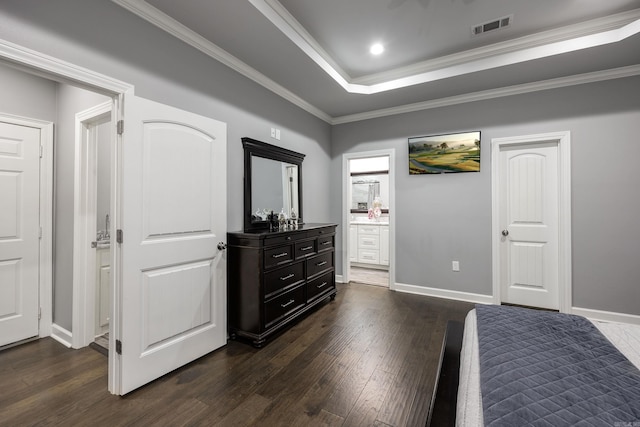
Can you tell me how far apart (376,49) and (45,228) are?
371 cm

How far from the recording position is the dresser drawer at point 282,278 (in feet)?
8.32

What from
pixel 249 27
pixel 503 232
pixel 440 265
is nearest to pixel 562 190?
pixel 503 232

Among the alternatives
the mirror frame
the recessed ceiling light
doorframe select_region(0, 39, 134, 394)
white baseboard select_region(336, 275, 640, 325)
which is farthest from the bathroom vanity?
doorframe select_region(0, 39, 134, 394)

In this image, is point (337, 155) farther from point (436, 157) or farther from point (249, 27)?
point (249, 27)

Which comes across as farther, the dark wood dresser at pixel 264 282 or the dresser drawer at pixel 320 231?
the dresser drawer at pixel 320 231

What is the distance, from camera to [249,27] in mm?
2277

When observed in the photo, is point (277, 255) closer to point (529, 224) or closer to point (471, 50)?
point (471, 50)

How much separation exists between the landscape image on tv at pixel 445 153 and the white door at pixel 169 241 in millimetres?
2631

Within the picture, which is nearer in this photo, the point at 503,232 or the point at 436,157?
the point at 503,232

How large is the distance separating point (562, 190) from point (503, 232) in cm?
75

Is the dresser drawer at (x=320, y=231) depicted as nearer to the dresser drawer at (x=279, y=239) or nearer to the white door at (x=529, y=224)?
the dresser drawer at (x=279, y=239)

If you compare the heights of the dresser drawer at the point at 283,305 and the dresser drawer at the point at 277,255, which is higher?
the dresser drawer at the point at 277,255

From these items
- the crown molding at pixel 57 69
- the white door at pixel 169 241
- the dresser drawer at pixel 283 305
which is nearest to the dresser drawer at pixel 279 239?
the white door at pixel 169 241

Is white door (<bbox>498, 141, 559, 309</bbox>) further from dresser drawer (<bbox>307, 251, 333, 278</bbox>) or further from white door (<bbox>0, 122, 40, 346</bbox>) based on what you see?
white door (<bbox>0, 122, 40, 346</bbox>)
